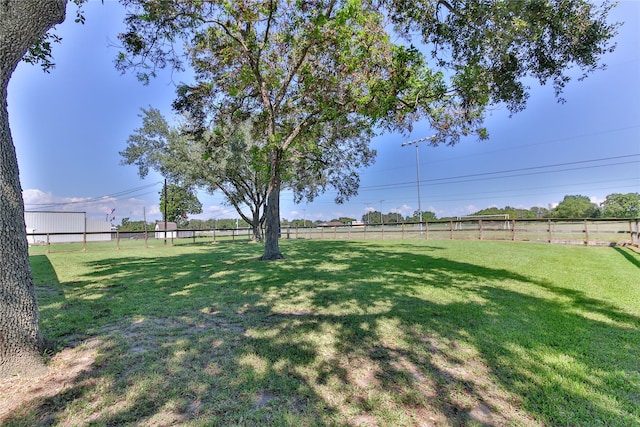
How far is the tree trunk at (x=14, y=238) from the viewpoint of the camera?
1.96m

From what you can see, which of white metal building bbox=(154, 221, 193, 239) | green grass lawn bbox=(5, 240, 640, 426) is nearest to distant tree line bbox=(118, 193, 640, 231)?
white metal building bbox=(154, 221, 193, 239)

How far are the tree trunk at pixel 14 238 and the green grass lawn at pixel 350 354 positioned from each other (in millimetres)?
248

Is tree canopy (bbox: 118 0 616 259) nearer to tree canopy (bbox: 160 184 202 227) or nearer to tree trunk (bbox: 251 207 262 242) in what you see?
tree trunk (bbox: 251 207 262 242)

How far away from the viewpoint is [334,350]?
2312mm

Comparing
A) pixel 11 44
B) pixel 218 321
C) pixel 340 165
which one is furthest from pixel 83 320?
pixel 340 165

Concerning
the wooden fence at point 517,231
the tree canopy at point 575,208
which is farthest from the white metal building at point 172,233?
the tree canopy at point 575,208

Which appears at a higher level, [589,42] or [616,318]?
[589,42]

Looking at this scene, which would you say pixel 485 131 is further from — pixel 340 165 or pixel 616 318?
pixel 340 165

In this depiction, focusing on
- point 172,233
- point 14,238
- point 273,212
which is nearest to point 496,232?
point 273,212

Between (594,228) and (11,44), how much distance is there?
15935 millimetres

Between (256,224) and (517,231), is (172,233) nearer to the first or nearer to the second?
(256,224)

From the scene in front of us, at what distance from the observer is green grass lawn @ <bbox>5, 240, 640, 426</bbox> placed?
1581mm

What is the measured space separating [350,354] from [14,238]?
2546 mm

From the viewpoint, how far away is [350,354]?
2.25 meters
